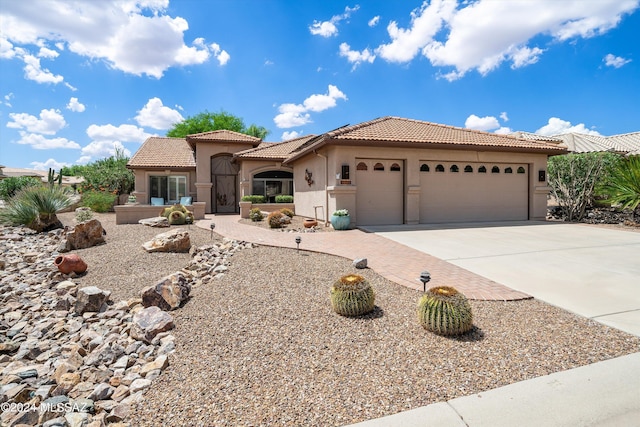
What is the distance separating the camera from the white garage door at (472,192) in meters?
14.4

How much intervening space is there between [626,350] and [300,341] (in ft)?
12.0

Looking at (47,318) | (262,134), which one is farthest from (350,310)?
(262,134)

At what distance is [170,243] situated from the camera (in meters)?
9.31

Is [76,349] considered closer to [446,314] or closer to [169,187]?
[446,314]

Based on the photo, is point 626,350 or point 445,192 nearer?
point 626,350

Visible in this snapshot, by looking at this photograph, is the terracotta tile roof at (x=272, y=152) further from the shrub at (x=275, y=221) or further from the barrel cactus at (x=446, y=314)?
the barrel cactus at (x=446, y=314)

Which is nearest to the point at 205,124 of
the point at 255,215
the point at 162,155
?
the point at 162,155

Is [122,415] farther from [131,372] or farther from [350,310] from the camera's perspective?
[350,310]

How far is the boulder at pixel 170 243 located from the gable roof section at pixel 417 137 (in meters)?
6.16

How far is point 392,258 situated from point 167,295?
4914 millimetres

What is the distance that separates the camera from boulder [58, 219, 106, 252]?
33.7ft

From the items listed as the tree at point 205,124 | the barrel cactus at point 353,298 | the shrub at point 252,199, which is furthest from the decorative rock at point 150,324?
the tree at point 205,124

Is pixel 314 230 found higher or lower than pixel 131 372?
higher

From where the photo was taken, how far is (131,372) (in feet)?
13.2
